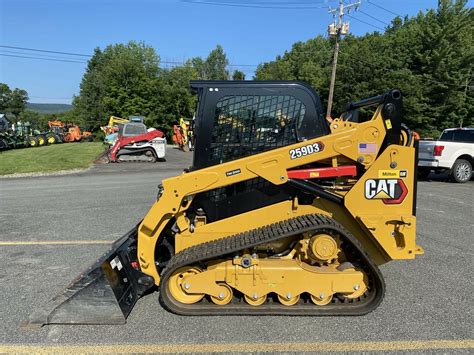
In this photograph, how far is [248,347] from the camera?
2.96 meters

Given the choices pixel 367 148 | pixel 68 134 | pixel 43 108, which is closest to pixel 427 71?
pixel 68 134

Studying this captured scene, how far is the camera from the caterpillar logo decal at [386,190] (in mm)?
3434

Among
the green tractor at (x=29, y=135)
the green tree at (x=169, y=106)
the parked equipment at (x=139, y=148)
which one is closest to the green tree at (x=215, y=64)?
the green tree at (x=169, y=106)

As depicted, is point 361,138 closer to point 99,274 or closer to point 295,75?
point 99,274

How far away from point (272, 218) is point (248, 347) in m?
1.17

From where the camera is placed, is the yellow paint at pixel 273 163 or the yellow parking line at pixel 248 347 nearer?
the yellow parking line at pixel 248 347

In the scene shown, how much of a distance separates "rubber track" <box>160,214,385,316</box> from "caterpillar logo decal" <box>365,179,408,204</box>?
0.43m

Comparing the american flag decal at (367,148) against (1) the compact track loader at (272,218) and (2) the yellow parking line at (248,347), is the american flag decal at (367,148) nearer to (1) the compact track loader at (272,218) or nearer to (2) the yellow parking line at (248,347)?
(1) the compact track loader at (272,218)

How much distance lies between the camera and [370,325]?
129 inches

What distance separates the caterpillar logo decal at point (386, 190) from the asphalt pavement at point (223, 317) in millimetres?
1040

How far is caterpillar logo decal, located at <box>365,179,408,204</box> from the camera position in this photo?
11.3 ft

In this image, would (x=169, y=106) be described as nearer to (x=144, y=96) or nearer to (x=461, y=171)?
(x=144, y=96)

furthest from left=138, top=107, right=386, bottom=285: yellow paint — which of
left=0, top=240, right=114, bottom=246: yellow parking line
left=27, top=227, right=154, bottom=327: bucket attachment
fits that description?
left=0, top=240, right=114, bottom=246: yellow parking line

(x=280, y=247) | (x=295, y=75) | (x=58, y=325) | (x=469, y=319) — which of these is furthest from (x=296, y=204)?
(x=295, y=75)
